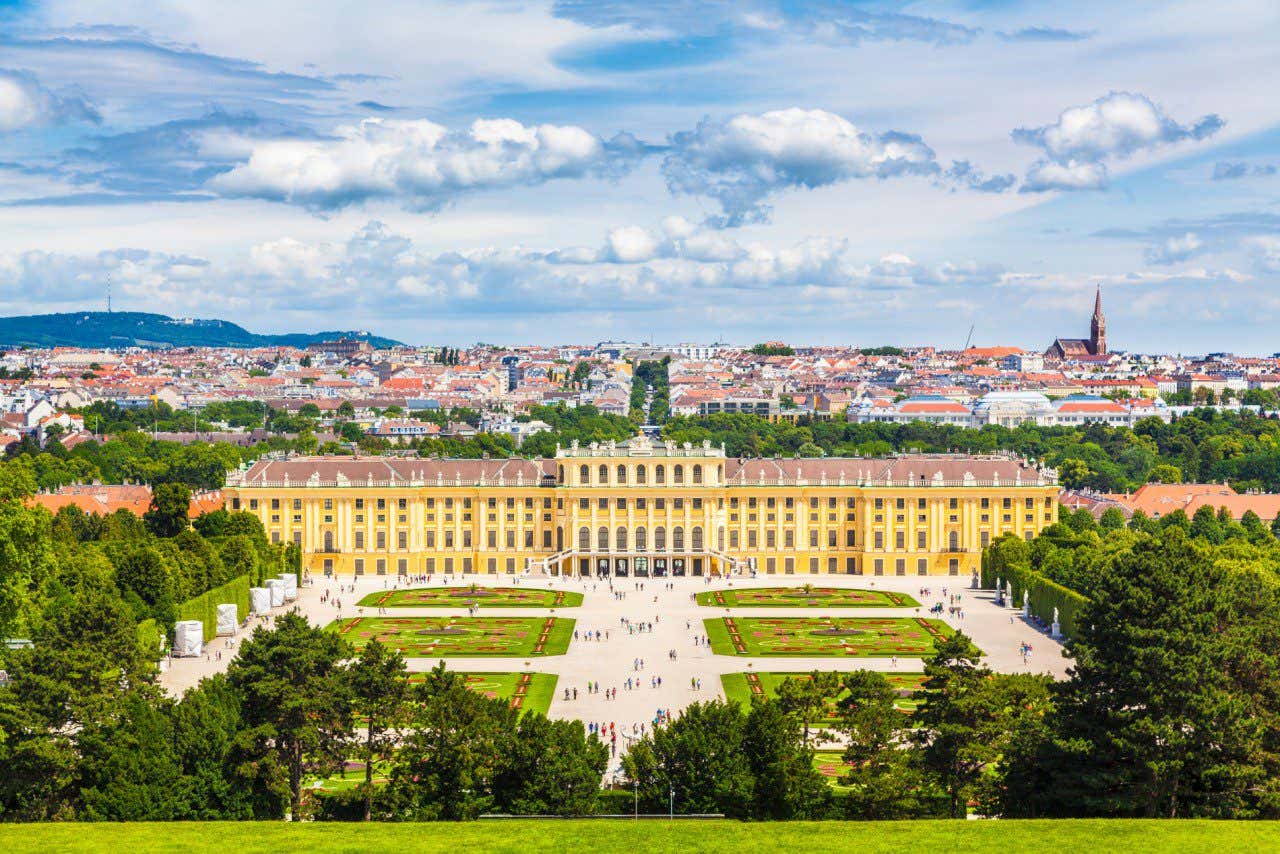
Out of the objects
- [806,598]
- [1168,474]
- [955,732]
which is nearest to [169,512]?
[806,598]

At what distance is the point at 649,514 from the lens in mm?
105812

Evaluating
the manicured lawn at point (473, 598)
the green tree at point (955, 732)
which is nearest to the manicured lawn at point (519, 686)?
the green tree at point (955, 732)

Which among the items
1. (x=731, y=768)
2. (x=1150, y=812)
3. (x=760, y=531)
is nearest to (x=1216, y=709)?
(x=1150, y=812)

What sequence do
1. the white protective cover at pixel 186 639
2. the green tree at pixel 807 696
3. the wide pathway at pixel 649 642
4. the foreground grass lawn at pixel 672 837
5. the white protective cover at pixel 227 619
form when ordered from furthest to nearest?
1. the white protective cover at pixel 227 619
2. the white protective cover at pixel 186 639
3. the wide pathway at pixel 649 642
4. the green tree at pixel 807 696
5. the foreground grass lawn at pixel 672 837

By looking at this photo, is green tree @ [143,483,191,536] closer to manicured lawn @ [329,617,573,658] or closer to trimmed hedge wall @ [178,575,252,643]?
trimmed hedge wall @ [178,575,252,643]

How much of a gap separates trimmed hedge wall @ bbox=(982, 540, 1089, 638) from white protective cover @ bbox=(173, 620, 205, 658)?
38991mm

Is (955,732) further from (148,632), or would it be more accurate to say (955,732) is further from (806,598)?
(806,598)

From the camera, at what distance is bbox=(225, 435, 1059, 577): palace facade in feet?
344

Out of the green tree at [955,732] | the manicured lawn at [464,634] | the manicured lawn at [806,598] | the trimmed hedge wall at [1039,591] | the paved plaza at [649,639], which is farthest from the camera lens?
the manicured lawn at [806,598]

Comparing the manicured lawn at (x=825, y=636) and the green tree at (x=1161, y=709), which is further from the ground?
the green tree at (x=1161, y=709)

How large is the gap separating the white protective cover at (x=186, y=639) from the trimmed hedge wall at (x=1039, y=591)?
1535 inches

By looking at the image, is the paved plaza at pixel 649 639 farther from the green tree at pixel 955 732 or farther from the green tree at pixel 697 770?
the green tree at pixel 955 732

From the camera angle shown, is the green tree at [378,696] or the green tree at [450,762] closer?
the green tree at [450,762]

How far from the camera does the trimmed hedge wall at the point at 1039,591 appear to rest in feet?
248
